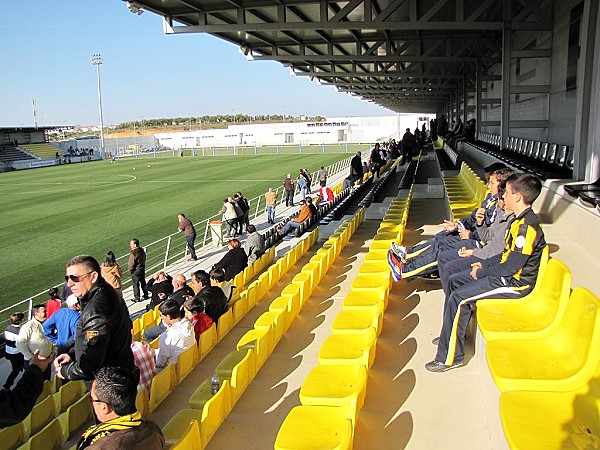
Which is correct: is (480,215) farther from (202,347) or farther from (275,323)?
(202,347)

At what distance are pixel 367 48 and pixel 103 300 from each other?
1577cm

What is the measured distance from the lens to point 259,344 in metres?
4.12

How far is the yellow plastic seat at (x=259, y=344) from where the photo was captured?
13.4ft

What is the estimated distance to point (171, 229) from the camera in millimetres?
17844

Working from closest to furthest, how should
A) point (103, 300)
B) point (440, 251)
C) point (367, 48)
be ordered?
point (103, 300) < point (440, 251) < point (367, 48)

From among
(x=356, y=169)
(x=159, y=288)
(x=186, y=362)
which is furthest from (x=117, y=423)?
(x=356, y=169)

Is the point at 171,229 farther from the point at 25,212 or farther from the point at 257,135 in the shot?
the point at 257,135

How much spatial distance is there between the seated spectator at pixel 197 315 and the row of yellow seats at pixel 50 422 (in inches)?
40.8

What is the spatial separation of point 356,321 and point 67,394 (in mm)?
2443

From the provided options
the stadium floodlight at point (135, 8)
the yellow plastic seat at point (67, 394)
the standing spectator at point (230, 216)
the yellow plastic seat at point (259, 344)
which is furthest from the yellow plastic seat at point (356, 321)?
the standing spectator at point (230, 216)

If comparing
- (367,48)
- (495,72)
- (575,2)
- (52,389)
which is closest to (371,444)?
(52,389)

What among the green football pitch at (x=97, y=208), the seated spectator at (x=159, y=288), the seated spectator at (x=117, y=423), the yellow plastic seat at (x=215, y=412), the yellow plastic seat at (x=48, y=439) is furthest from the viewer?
the green football pitch at (x=97, y=208)

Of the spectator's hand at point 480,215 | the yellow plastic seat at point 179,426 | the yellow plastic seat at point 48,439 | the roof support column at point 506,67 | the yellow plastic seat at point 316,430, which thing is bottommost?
the yellow plastic seat at point 48,439

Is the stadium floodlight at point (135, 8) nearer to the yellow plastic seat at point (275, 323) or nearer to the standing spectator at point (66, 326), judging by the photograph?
the standing spectator at point (66, 326)
